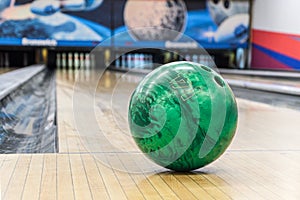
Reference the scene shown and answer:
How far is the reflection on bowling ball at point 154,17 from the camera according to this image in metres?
12.6

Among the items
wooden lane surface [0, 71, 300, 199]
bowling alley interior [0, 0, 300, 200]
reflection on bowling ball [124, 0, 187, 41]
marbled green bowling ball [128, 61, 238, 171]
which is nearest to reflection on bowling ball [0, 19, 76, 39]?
reflection on bowling ball [124, 0, 187, 41]

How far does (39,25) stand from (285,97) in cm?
746

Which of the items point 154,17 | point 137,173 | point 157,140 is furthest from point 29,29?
point 157,140

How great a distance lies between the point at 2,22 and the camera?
12.1 metres

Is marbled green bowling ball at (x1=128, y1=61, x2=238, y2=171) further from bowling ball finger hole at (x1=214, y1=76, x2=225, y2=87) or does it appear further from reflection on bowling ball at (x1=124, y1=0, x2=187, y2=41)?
reflection on bowling ball at (x1=124, y1=0, x2=187, y2=41)

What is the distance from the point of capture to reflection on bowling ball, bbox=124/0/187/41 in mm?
12578

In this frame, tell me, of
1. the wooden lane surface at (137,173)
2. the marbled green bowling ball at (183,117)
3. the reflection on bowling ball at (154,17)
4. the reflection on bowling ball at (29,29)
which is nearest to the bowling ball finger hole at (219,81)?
the marbled green bowling ball at (183,117)

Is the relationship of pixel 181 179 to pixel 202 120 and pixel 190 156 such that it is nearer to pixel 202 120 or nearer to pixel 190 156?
pixel 190 156

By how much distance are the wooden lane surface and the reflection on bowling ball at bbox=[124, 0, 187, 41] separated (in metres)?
9.10

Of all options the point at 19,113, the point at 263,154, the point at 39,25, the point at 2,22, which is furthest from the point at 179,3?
the point at 263,154

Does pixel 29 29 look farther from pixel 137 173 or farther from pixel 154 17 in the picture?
pixel 137 173

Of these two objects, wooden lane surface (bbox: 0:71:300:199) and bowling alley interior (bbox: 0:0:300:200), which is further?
bowling alley interior (bbox: 0:0:300:200)

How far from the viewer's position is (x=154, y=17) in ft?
41.5

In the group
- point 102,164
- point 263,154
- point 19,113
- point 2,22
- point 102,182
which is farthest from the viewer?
point 2,22
